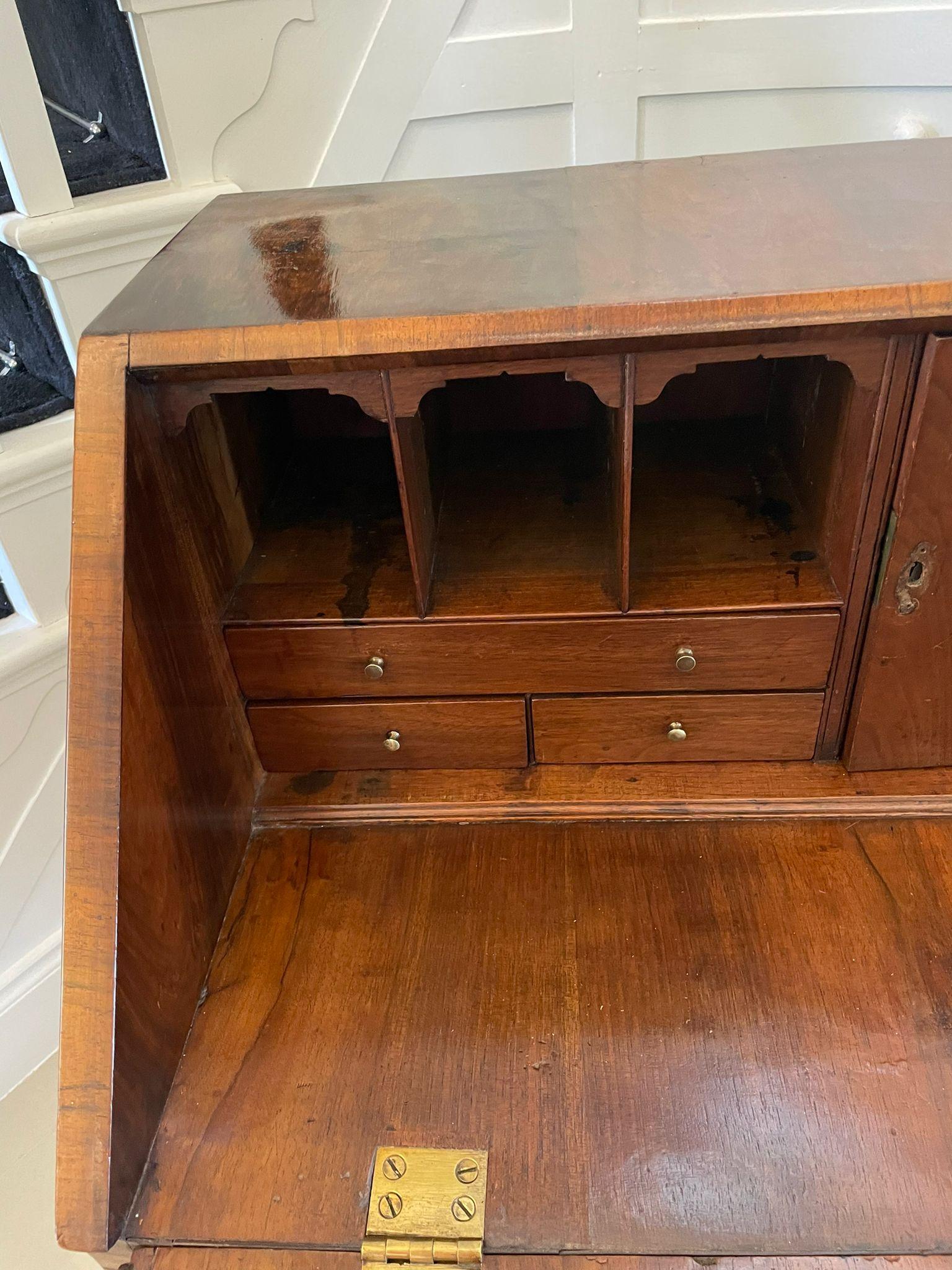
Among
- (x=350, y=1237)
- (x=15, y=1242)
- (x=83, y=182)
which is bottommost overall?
(x=15, y=1242)

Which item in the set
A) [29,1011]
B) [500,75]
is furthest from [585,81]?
[29,1011]

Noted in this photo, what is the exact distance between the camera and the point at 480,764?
972 mm

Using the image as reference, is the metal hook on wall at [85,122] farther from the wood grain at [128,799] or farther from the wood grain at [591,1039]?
the wood grain at [591,1039]

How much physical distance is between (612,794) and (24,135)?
1.04 m

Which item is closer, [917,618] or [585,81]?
[917,618]

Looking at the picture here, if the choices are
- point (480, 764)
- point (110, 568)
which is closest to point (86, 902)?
point (110, 568)

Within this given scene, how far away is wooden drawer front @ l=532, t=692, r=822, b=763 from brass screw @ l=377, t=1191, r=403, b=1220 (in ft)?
1.43

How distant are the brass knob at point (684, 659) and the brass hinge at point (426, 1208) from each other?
453 mm

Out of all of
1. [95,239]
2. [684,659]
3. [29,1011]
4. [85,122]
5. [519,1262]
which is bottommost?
[29,1011]

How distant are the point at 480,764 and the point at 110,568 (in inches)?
17.3

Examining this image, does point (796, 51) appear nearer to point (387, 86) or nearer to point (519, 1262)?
point (387, 86)

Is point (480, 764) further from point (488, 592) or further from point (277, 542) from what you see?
point (277, 542)

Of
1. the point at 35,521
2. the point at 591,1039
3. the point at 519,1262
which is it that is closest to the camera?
the point at 519,1262

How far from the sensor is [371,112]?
1409mm
